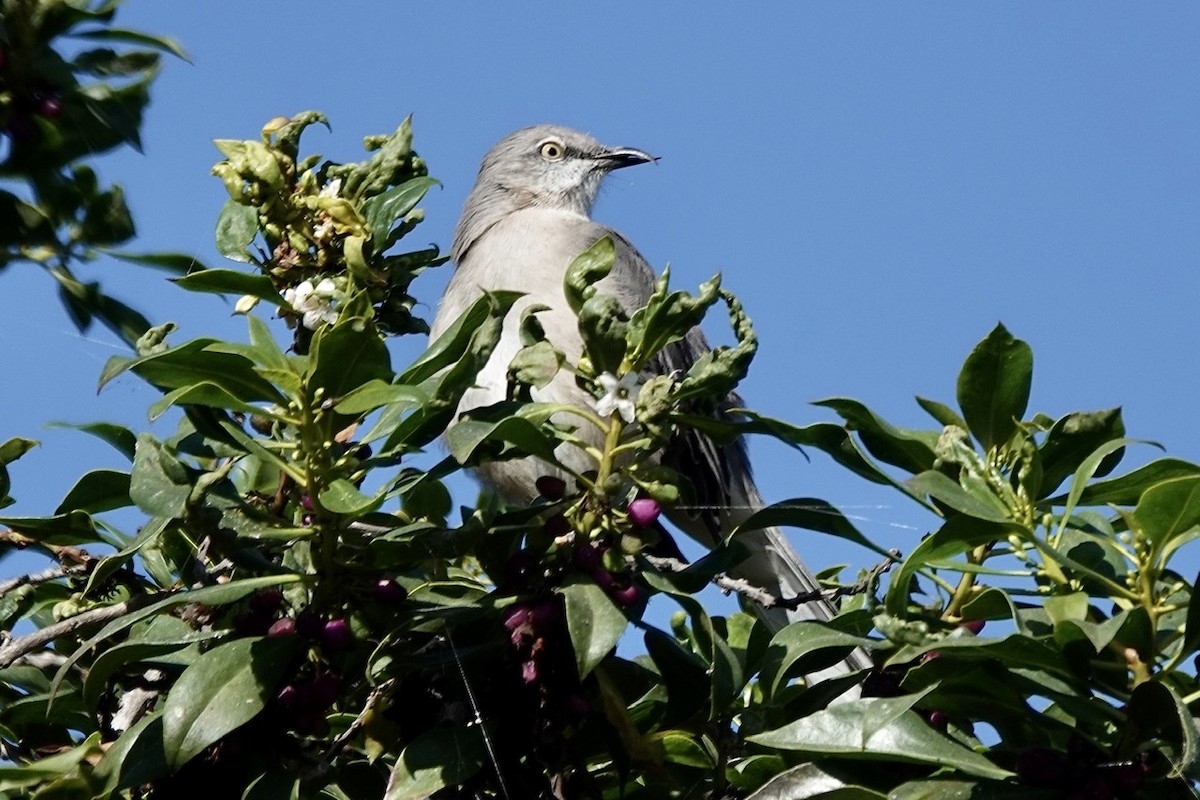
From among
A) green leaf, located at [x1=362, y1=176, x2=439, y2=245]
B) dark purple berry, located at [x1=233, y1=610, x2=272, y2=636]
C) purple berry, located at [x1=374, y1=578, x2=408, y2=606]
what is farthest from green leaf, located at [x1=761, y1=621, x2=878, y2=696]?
green leaf, located at [x1=362, y1=176, x2=439, y2=245]

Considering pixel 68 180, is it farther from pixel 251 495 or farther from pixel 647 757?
pixel 647 757

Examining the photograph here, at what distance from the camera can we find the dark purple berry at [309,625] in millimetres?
2156

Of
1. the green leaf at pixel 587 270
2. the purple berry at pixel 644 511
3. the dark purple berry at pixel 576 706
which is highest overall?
the green leaf at pixel 587 270

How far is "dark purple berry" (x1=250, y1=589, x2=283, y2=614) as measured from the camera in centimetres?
226

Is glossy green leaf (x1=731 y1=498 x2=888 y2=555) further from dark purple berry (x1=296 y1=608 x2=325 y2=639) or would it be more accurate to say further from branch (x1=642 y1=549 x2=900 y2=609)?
dark purple berry (x1=296 y1=608 x2=325 y2=639)

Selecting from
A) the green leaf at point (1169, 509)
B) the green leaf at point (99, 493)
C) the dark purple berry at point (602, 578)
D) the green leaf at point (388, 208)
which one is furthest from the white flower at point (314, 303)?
the green leaf at point (1169, 509)

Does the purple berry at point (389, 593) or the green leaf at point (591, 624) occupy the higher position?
the purple berry at point (389, 593)

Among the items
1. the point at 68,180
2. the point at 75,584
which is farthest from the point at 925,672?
the point at 68,180

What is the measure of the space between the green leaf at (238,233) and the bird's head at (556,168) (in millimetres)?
4258

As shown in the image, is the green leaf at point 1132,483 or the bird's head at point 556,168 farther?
the bird's head at point 556,168

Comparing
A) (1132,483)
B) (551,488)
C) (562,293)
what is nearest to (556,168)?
(562,293)

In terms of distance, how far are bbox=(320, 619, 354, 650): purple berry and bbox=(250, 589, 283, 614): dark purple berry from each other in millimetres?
122

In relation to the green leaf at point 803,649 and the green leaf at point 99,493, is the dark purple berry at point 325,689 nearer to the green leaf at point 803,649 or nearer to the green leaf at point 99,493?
the green leaf at point 99,493

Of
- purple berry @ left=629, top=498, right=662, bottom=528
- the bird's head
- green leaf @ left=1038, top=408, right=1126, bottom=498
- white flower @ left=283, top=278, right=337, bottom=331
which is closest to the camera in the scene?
purple berry @ left=629, top=498, right=662, bottom=528
